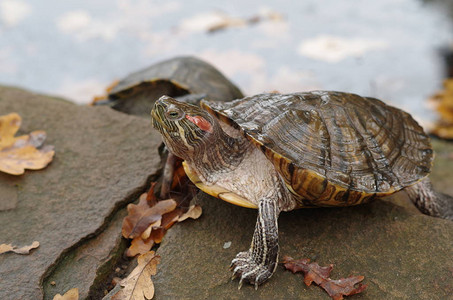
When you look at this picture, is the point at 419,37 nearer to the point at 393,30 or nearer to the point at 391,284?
the point at 393,30

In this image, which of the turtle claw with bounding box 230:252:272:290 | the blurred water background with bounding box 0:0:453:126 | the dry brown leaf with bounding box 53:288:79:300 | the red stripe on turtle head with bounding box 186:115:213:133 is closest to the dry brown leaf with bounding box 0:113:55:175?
the dry brown leaf with bounding box 53:288:79:300

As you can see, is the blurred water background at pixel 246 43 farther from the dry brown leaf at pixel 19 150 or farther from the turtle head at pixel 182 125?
the turtle head at pixel 182 125

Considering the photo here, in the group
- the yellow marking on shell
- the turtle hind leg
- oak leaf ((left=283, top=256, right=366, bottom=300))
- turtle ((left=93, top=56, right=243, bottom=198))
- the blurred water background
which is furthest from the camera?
the blurred water background

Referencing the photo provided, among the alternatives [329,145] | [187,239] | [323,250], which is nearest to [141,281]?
[187,239]

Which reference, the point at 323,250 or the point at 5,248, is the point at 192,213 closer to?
the point at 323,250

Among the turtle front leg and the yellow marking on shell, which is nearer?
the turtle front leg

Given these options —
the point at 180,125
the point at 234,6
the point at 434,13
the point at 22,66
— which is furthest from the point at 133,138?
the point at 434,13

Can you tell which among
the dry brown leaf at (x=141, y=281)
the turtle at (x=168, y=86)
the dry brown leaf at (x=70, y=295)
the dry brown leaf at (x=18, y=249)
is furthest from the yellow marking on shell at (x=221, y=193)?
the turtle at (x=168, y=86)

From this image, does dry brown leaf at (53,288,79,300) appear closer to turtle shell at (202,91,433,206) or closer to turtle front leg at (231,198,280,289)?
turtle front leg at (231,198,280,289)
